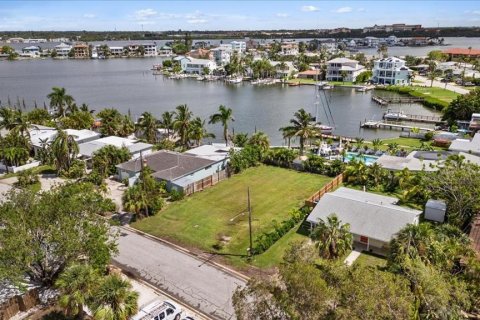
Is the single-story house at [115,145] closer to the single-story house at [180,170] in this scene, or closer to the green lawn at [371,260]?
the single-story house at [180,170]

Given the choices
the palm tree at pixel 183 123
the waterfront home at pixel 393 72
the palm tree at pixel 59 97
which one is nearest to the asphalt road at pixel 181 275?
the palm tree at pixel 183 123

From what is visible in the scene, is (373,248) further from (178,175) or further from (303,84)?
(303,84)

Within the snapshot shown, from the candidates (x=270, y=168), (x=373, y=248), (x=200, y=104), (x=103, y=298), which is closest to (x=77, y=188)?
(x=103, y=298)

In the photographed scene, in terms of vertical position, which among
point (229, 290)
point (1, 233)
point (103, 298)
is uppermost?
point (1, 233)

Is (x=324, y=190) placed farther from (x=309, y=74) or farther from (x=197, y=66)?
(x=197, y=66)

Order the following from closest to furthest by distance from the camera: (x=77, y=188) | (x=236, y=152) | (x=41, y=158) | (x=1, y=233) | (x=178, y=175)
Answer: (x=1, y=233)
(x=77, y=188)
(x=178, y=175)
(x=236, y=152)
(x=41, y=158)

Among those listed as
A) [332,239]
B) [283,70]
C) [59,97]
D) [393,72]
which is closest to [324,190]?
[332,239]

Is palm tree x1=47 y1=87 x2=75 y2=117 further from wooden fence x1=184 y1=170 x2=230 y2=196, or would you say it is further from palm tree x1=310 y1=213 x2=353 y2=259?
palm tree x1=310 y1=213 x2=353 y2=259
